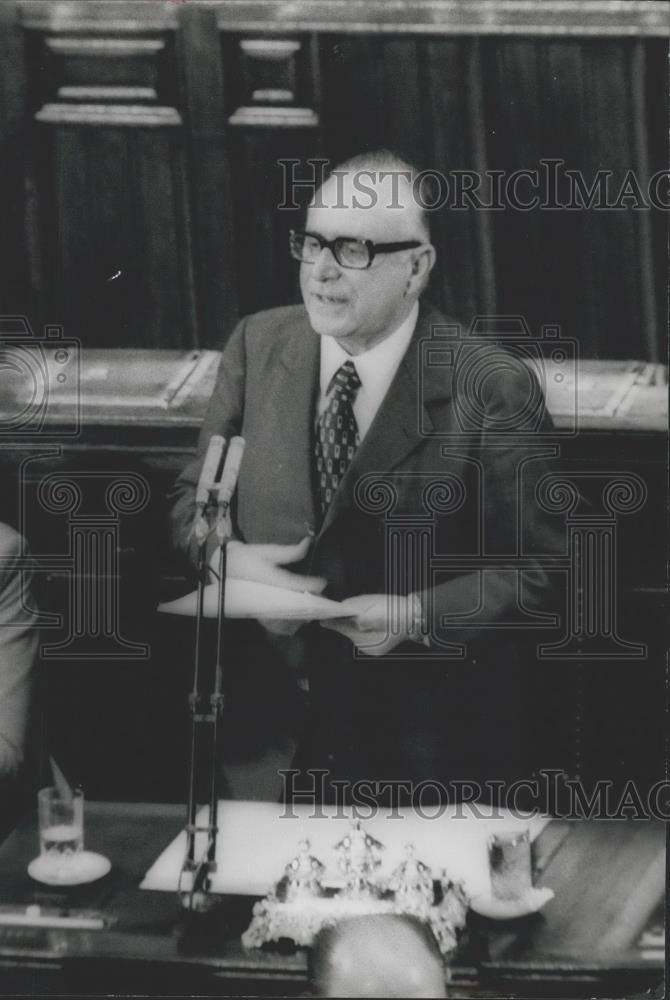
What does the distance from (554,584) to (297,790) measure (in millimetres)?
831

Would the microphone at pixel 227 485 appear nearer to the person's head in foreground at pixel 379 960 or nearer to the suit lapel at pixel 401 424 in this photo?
the suit lapel at pixel 401 424

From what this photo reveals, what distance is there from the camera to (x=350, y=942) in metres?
2.88

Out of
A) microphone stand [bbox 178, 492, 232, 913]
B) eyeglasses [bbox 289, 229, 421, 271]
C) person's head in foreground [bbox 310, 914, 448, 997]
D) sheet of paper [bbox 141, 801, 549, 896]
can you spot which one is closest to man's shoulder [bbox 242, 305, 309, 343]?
eyeglasses [bbox 289, 229, 421, 271]

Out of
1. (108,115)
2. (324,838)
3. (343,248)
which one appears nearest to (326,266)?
(343,248)

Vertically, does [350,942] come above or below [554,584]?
below

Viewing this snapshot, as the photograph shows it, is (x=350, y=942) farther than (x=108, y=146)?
No

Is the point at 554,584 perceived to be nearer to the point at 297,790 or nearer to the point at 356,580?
the point at 356,580

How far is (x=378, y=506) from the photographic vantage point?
3.48 m

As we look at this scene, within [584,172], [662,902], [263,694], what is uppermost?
[584,172]

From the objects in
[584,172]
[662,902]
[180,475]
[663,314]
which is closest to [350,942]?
[662,902]

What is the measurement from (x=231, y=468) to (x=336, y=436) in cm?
28

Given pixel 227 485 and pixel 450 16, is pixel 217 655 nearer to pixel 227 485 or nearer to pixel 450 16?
pixel 227 485

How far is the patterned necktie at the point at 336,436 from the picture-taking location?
3.49 meters

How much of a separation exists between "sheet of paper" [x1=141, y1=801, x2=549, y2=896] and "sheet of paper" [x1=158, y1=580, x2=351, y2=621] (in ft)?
1.58
